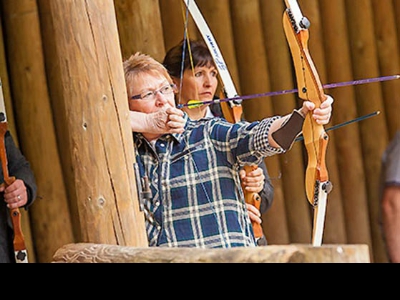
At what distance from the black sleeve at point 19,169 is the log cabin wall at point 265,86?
20 cm

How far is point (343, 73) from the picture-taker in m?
5.28

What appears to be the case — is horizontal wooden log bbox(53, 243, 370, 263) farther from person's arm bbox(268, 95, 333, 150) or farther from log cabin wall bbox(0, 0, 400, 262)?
log cabin wall bbox(0, 0, 400, 262)

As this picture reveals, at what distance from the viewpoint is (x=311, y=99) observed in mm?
3324

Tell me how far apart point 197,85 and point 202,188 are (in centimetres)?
74

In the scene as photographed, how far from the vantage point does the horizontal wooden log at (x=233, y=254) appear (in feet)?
6.33

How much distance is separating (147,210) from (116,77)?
45cm

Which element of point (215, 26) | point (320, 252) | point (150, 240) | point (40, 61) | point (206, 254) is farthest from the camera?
point (215, 26)

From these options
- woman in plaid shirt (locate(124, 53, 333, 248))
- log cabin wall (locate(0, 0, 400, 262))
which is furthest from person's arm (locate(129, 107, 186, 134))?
log cabin wall (locate(0, 0, 400, 262))

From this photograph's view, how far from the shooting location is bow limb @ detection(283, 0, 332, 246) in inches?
131

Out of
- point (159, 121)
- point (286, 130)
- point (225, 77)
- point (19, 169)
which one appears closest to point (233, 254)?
point (286, 130)

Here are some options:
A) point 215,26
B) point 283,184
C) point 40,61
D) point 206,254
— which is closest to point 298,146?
point 283,184

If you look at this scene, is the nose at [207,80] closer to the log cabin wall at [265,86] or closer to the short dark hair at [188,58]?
the short dark hair at [188,58]

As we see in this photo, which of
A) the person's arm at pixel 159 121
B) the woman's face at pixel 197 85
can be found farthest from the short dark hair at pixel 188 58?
the person's arm at pixel 159 121
